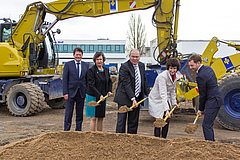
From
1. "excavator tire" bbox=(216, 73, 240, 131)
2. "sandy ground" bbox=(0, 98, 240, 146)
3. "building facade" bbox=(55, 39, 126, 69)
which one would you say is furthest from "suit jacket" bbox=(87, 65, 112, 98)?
"building facade" bbox=(55, 39, 126, 69)

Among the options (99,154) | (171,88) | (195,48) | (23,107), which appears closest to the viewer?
(99,154)

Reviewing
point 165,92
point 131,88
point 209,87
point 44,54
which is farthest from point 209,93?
point 44,54

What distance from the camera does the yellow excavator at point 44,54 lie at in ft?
22.9

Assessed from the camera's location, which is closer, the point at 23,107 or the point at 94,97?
the point at 94,97

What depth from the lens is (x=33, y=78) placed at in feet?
29.9

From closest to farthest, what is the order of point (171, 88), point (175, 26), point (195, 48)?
point (171, 88)
point (175, 26)
point (195, 48)

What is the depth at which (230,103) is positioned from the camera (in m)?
6.35

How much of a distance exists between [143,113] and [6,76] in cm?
492

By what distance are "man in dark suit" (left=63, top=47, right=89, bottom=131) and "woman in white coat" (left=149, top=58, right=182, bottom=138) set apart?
57.0 inches

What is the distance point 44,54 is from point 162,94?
6983mm

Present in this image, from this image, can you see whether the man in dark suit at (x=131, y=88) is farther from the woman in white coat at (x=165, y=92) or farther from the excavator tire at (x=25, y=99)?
the excavator tire at (x=25, y=99)

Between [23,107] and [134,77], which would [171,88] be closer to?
[134,77]

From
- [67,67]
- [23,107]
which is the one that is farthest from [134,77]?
[23,107]

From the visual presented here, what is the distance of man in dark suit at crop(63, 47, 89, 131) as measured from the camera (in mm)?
5027
